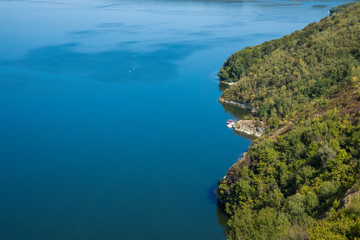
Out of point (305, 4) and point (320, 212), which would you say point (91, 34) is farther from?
point (305, 4)

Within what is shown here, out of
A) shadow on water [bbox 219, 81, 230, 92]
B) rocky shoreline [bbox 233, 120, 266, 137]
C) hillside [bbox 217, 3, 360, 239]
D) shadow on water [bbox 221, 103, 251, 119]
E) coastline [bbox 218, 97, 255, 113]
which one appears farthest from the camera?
shadow on water [bbox 219, 81, 230, 92]

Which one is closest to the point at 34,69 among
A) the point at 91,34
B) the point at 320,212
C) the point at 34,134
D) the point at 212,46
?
the point at 34,134

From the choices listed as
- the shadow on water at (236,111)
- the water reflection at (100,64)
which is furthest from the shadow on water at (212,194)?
the water reflection at (100,64)

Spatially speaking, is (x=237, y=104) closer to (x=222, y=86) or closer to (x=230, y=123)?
(x=230, y=123)

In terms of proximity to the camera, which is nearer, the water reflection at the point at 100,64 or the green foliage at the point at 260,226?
the green foliage at the point at 260,226

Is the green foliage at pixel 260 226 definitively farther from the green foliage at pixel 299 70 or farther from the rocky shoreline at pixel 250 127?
the rocky shoreline at pixel 250 127

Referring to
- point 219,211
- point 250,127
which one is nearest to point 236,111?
point 250,127

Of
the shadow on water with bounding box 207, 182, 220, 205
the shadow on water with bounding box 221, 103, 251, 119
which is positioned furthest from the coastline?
the shadow on water with bounding box 207, 182, 220, 205

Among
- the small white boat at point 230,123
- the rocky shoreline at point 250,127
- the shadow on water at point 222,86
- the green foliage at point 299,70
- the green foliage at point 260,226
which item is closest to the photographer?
the green foliage at point 260,226

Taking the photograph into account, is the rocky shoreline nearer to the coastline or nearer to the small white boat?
the small white boat
